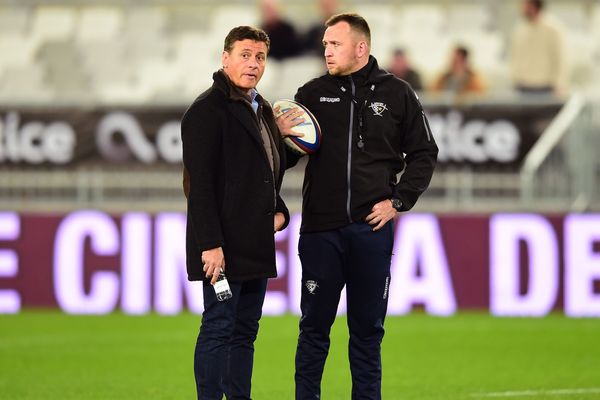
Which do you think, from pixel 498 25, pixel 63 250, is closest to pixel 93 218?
pixel 63 250

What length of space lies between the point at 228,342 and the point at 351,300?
2.58ft

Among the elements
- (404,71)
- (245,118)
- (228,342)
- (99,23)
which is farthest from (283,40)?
(228,342)

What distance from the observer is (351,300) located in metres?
7.04

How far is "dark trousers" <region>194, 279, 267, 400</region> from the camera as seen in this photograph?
6535mm

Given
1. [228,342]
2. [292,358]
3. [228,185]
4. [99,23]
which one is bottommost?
[292,358]

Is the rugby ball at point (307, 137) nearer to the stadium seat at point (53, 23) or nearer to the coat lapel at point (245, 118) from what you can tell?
the coat lapel at point (245, 118)

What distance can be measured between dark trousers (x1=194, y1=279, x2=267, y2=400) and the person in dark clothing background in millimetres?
303

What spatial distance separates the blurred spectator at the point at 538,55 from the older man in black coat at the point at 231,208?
9343mm

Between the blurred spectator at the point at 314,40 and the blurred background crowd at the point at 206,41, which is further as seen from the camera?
the blurred background crowd at the point at 206,41

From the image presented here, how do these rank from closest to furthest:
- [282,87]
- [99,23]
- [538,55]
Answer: [538,55] → [282,87] → [99,23]

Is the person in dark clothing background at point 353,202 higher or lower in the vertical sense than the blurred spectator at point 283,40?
lower

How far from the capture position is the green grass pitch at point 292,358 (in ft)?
29.3

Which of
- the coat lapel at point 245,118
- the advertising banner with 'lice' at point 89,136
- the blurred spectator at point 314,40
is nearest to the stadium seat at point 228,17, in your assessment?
the blurred spectator at point 314,40

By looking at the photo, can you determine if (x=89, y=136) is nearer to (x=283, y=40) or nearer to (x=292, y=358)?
(x=283, y=40)
